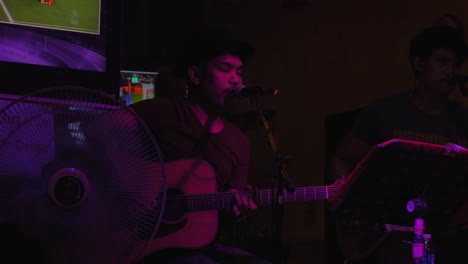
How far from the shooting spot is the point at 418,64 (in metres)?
3.30

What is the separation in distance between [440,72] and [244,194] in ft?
4.85

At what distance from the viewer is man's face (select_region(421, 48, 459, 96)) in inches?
125

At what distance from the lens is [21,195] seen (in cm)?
157

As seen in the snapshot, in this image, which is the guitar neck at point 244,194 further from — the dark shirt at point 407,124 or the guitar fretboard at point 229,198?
the dark shirt at point 407,124

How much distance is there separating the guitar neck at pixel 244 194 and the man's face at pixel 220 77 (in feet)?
1.89

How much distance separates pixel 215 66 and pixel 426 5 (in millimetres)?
2285

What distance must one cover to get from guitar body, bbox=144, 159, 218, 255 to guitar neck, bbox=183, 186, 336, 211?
0.10ft

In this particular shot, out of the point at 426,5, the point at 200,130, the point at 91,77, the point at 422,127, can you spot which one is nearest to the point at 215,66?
the point at 200,130

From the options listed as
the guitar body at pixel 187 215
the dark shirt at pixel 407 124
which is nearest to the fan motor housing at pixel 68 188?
the guitar body at pixel 187 215

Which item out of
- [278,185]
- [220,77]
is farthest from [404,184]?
[220,77]

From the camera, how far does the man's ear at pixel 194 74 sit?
3010 mm

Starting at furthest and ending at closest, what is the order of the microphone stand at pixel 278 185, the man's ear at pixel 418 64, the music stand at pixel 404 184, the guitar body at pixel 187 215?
the man's ear at pixel 418 64, the guitar body at pixel 187 215, the microphone stand at pixel 278 185, the music stand at pixel 404 184

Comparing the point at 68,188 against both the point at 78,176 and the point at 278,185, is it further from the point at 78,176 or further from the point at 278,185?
the point at 278,185

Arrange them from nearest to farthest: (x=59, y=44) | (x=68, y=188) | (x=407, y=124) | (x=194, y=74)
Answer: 1. (x=68, y=188)
2. (x=59, y=44)
3. (x=194, y=74)
4. (x=407, y=124)
